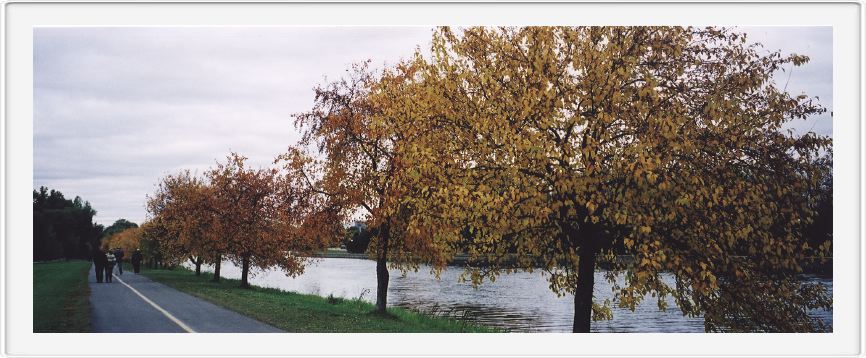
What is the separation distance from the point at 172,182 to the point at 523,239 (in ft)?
71.8


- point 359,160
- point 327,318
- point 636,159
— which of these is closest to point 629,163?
point 636,159

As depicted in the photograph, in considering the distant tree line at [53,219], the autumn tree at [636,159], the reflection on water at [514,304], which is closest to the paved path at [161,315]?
the distant tree line at [53,219]

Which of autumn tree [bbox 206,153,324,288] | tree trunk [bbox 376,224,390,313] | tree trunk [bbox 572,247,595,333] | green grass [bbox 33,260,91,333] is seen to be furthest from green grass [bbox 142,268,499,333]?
autumn tree [bbox 206,153,324,288]

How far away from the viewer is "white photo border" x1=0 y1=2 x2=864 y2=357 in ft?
41.3

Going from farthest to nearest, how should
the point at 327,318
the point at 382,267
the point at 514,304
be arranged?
the point at 514,304 < the point at 382,267 < the point at 327,318

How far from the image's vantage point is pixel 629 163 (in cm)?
1087

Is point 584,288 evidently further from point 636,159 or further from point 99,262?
point 99,262

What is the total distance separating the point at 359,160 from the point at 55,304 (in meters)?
7.73

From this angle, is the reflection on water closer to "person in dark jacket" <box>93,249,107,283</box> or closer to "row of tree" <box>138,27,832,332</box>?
"row of tree" <box>138,27,832,332</box>

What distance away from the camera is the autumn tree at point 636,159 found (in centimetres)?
1110

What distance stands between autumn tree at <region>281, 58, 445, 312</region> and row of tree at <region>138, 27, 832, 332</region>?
13.8ft

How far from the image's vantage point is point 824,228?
12.4 m

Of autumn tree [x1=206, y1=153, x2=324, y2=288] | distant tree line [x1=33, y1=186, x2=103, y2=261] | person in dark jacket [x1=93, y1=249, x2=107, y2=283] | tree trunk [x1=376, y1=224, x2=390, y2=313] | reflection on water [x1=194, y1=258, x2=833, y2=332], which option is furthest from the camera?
autumn tree [x1=206, y1=153, x2=324, y2=288]
